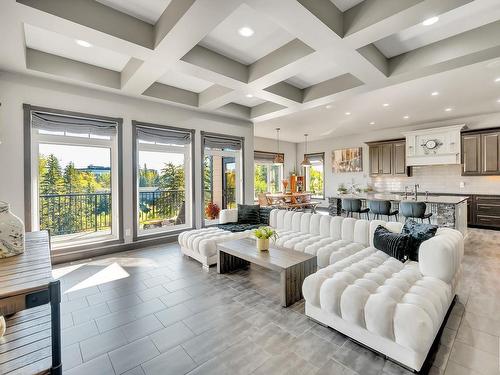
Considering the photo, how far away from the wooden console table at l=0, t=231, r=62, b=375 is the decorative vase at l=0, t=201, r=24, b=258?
6 centimetres

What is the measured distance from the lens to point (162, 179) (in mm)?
5395

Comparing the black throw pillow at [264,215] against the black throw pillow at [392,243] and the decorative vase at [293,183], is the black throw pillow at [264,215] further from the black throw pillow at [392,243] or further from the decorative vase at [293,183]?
the decorative vase at [293,183]

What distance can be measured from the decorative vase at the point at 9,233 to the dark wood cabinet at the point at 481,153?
348 inches

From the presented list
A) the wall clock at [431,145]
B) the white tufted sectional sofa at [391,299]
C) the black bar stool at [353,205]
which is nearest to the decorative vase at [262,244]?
the white tufted sectional sofa at [391,299]

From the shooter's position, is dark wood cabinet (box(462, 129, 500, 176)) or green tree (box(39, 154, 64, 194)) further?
dark wood cabinet (box(462, 129, 500, 176))

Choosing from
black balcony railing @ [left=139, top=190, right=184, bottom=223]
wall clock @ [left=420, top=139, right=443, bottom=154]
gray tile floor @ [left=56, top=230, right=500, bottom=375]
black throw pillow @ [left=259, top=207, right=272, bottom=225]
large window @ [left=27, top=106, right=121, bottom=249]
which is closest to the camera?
gray tile floor @ [left=56, top=230, right=500, bottom=375]

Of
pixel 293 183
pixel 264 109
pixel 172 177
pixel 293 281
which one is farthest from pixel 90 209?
pixel 293 183

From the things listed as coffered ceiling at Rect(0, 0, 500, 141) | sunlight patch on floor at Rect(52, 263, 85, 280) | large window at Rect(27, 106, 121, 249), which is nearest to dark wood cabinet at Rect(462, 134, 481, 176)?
coffered ceiling at Rect(0, 0, 500, 141)

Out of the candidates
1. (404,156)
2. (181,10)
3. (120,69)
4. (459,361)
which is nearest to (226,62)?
(181,10)

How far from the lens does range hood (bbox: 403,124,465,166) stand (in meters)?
6.54

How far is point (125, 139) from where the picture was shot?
15.2 ft

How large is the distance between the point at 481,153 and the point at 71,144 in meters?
9.25

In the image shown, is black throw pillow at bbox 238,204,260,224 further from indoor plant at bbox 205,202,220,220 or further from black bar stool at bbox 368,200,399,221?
black bar stool at bbox 368,200,399,221

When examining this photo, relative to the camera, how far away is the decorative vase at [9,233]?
1.55 metres
